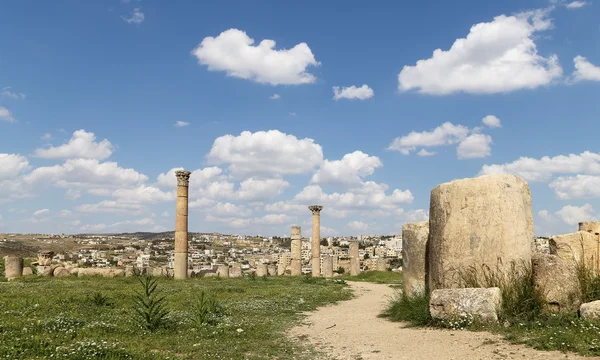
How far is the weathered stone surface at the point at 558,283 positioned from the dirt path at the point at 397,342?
1.88m

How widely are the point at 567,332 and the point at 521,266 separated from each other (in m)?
2.37

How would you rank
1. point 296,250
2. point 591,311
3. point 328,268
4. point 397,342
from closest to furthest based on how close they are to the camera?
point 591,311, point 397,342, point 328,268, point 296,250

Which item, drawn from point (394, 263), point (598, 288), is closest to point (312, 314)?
point (598, 288)

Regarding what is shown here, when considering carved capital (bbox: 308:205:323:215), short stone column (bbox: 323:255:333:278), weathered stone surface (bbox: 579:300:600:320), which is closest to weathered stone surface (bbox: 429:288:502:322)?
weathered stone surface (bbox: 579:300:600:320)

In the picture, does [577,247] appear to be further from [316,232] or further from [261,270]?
[261,270]

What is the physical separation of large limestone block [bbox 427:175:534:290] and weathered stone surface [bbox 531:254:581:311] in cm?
56

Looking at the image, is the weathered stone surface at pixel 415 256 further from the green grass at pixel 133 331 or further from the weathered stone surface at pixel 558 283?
the weathered stone surface at pixel 558 283

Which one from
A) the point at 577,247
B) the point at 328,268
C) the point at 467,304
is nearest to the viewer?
the point at 467,304

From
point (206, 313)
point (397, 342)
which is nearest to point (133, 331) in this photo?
point (206, 313)

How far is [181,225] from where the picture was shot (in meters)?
29.3

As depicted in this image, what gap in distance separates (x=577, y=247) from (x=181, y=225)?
22.7 metres

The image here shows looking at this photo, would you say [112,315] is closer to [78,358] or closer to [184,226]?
[78,358]

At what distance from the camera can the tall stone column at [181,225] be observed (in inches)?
1142

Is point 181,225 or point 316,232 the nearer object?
point 181,225
